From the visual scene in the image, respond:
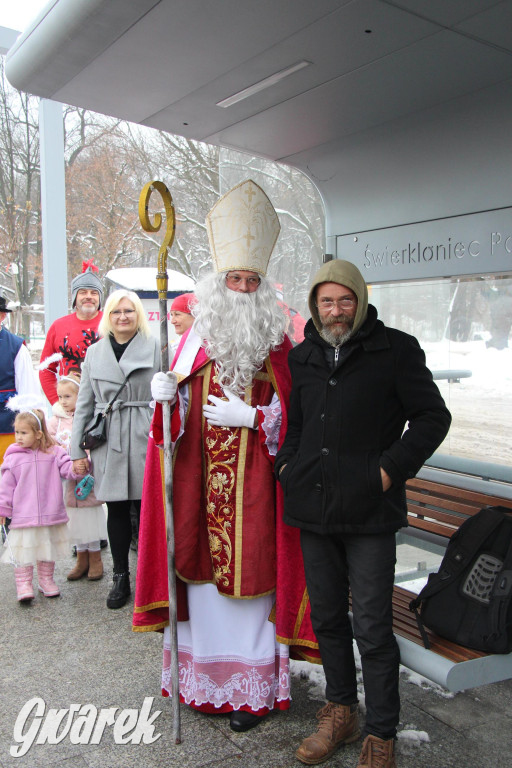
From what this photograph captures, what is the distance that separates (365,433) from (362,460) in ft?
0.30

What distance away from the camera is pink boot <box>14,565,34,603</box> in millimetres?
4262

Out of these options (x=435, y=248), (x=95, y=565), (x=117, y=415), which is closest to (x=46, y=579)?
(x=95, y=565)

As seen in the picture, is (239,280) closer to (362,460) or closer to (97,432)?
(362,460)

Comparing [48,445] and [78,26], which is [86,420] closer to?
[48,445]

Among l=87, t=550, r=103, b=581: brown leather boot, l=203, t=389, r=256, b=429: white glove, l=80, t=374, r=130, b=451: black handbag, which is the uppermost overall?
l=203, t=389, r=256, b=429: white glove

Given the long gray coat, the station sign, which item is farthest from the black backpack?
the long gray coat

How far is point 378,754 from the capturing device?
7.97 ft

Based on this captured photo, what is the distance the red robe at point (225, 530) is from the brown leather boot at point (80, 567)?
1885 mm

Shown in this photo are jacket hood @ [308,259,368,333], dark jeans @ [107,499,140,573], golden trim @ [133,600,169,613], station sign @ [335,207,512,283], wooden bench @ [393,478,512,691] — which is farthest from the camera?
dark jeans @ [107,499,140,573]

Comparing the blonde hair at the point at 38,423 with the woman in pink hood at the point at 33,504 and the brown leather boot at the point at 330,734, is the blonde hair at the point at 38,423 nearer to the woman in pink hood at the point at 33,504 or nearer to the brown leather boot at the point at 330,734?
the woman in pink hood at the point at 33,504

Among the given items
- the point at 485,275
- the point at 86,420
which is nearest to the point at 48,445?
the point at 86,420

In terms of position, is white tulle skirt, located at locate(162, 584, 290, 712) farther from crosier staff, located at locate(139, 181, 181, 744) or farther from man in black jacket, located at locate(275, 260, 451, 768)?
man in black jacket, located at locate(275, 260, 451, 768)

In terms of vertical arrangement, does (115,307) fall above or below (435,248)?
below

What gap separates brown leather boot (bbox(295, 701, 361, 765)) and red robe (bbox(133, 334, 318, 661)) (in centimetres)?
23
